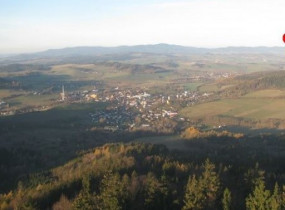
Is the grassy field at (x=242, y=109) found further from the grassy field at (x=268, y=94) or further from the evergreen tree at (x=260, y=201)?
the evergreen tree at (x=260, y=201)

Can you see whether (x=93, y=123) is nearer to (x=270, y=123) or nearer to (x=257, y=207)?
(x=270, y=123)

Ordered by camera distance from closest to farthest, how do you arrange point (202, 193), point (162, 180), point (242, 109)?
point (202, 193)
point (162, 180)
point (242, 109)

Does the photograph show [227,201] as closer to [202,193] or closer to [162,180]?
[202,193]

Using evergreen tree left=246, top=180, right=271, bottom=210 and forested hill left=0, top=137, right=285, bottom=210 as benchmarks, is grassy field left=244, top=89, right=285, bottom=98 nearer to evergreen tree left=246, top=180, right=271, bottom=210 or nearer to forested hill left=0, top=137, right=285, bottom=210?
forested hill left=0, top=137, right=285, bottom=210

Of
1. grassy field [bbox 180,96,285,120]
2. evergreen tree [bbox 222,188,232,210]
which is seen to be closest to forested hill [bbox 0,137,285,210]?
evergreen tree [bbox 222,188,232,210]

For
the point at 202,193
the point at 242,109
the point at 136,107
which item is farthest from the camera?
the point at 136,107

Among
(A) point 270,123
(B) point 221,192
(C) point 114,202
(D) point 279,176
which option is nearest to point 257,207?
(B) point 221,192

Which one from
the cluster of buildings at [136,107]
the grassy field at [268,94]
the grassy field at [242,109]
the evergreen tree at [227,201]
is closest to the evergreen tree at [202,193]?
the evergreen tree at [227,201]

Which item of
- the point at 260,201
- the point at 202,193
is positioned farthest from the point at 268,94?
the point at 260,201

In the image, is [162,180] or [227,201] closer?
[227,201]
